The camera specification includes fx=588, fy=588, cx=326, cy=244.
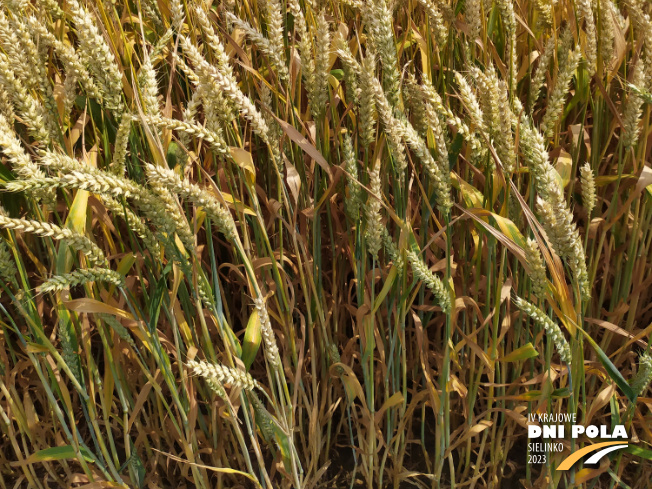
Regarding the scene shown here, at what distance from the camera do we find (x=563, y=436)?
1.28 m

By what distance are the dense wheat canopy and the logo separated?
0.03 metres

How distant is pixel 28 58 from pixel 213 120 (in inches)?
14.5

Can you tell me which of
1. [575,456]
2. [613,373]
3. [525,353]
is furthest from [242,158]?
[575,456]

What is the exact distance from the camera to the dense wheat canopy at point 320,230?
97 cm

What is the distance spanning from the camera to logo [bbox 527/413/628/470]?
3.88ft

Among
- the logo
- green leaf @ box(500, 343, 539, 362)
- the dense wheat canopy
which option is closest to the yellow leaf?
the dense wheat canopy

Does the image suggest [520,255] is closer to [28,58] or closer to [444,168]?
[444,168]

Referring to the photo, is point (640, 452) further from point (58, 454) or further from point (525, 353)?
point (58, 454)

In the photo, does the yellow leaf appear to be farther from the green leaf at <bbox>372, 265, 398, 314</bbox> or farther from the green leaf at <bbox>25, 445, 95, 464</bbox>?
the green leaf at <bbox>25, 445, 95, 464</bbox>

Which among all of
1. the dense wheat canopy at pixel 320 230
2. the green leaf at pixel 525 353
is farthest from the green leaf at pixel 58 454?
the green leaf at pixel 525 353

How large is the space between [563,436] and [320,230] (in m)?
0.70

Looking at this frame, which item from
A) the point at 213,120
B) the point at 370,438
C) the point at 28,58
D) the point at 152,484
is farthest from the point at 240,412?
the point at 28,58

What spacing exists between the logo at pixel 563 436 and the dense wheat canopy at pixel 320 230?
0.09 feet

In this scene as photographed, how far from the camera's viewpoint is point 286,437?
4.01ft
